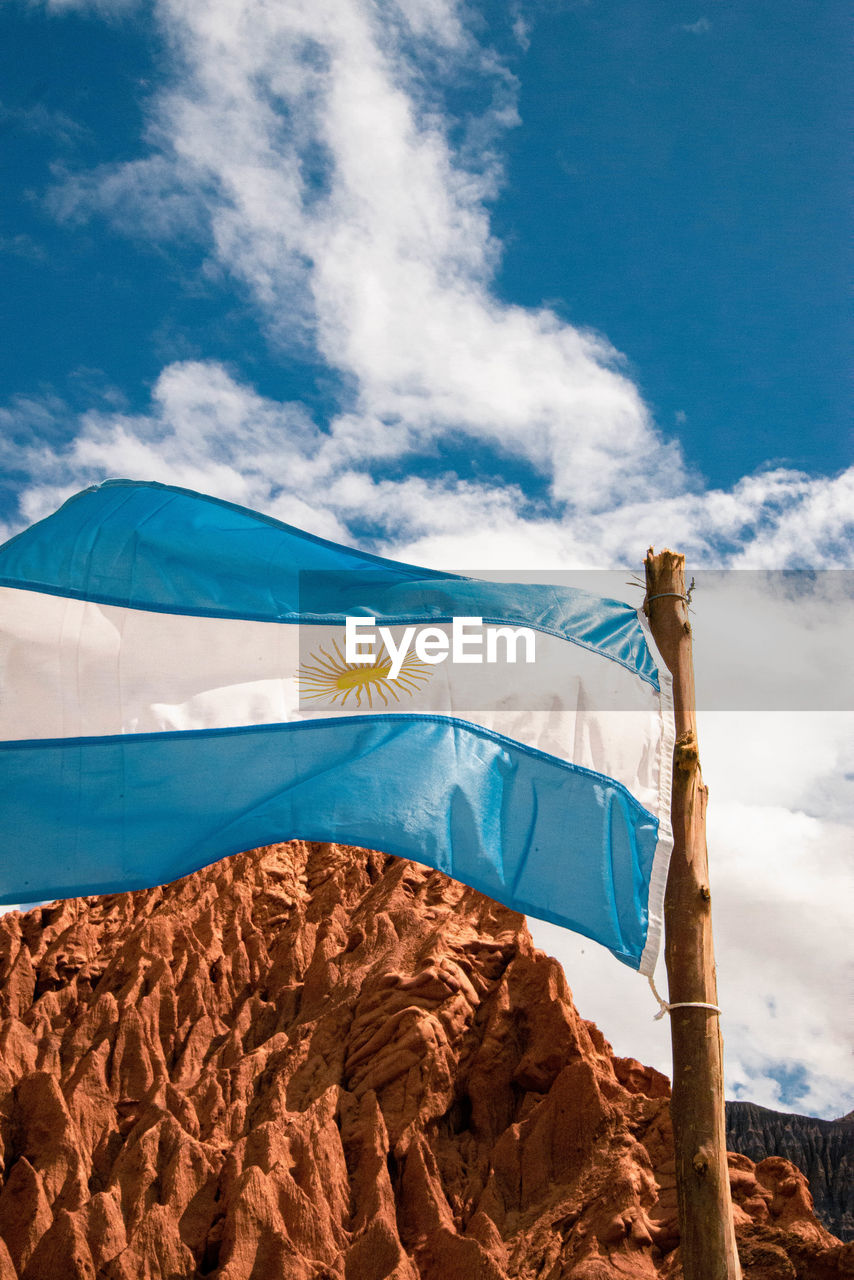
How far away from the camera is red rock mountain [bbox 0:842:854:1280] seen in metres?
17.7

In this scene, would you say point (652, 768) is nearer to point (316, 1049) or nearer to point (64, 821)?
point (64, 821)

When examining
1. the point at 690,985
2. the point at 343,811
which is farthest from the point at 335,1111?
the point at 690,985

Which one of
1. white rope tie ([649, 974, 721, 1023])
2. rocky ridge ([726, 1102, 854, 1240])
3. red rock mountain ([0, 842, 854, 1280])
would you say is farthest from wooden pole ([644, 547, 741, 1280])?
rocky ridge ([726, 1102, 854, 1240])

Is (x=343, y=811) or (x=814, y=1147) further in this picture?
(x=814, y=1147)

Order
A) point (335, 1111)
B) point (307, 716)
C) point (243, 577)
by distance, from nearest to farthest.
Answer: point (307, 716), point (243, 577), point (335, 1111)

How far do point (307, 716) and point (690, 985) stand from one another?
2.51 meters

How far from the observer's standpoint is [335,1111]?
68.9 ft

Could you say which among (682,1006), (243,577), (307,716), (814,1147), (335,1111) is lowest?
(814,1147)

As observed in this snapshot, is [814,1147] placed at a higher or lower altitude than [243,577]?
lower

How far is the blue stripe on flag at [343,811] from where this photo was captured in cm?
606

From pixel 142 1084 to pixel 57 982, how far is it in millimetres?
4674

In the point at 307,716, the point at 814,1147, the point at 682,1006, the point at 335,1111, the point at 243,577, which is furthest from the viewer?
the point at 814,1147

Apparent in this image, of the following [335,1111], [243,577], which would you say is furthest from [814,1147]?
[243,577]

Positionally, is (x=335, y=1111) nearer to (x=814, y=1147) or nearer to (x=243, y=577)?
(x=814, y=1147)
